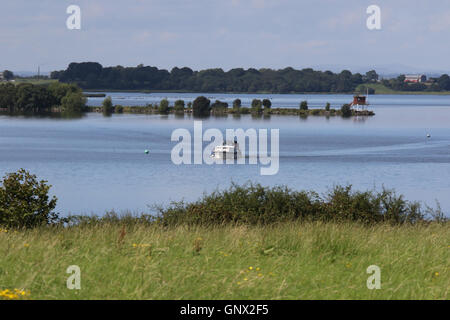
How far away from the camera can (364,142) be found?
356 ft

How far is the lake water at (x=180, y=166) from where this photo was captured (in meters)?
55.5

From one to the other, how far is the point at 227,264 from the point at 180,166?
6339cm

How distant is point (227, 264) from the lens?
449 inches

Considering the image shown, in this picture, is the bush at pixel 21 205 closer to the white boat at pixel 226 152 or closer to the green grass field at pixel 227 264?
the green grass field at pixel 227 264

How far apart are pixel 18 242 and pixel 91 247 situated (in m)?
1.55

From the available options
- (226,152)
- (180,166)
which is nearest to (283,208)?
(180,166)

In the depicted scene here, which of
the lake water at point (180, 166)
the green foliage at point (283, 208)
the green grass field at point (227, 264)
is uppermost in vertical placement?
the green grass field at point (227, 264)

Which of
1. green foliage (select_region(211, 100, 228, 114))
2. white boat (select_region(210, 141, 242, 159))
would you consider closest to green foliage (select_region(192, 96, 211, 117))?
green foliage (select_region(211, 100, 228, 114))

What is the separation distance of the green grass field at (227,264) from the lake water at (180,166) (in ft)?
61.5

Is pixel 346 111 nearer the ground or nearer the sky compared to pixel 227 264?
nearer the ground

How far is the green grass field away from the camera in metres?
9.72

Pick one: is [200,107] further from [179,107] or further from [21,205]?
[21,205]

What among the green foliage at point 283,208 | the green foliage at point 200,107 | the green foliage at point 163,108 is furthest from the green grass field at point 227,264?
the green foliage at point 200,107
